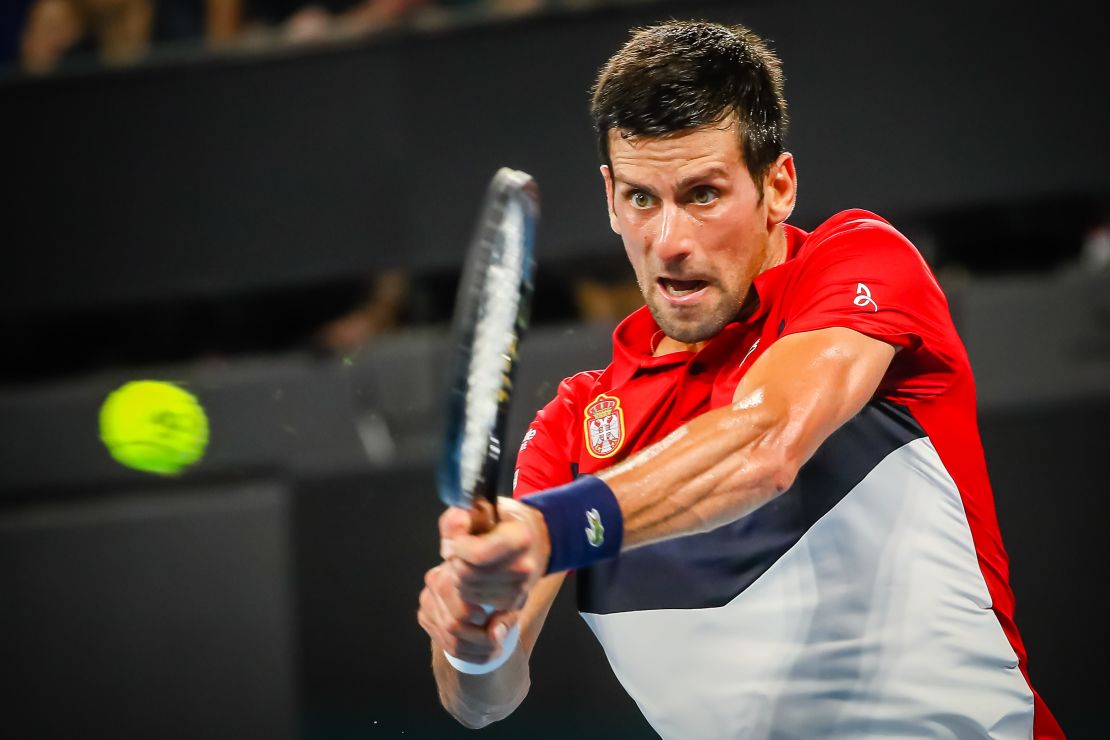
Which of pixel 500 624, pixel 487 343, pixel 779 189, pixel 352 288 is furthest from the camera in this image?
pixel 352 288

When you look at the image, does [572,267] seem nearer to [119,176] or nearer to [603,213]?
[603,213]

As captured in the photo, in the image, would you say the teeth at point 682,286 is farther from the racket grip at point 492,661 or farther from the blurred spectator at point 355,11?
the blurred spectator at point 355,11

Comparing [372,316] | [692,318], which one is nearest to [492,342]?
[692,318]

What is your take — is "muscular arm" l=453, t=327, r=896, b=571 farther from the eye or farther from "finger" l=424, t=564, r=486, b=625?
the eye

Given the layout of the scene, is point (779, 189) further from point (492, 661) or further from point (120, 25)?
point (120, 25)

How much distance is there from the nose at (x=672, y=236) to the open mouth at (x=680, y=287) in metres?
0.06

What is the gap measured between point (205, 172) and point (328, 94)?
541mm

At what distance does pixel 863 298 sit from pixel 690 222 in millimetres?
310

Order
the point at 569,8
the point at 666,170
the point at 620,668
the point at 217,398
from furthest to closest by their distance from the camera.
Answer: the point at 217,398 < the point at 569,8 < the point at 620,668 < the point at 666,170

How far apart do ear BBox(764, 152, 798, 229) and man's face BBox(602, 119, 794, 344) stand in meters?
0.04

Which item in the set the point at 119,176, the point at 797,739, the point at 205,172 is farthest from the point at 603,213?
the point at 797,739

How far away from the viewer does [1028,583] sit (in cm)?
396

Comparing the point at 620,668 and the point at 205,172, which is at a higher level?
the point at 205,172

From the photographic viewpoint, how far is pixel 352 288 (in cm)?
461
